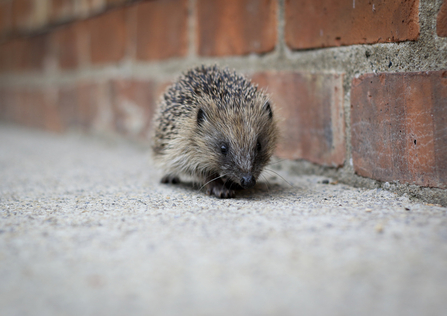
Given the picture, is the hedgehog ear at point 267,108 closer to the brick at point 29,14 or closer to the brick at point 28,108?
Result: the brick at point 28,108

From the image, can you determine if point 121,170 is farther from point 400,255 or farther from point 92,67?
point 400,255

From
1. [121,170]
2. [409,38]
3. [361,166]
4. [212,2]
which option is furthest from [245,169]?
[212,2]

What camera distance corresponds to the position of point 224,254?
144 cm

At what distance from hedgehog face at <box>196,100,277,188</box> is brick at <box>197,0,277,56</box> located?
58 cm

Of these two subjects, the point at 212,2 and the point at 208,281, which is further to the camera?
the point at 212,2

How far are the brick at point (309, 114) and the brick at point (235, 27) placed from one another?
9.0 inches

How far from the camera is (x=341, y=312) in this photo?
1105 millimetres

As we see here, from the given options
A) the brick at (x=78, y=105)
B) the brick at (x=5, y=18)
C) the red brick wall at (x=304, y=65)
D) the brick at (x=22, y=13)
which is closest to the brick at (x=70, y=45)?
the red brick wall at (x=304, y=65)

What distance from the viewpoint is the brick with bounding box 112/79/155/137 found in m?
3.93

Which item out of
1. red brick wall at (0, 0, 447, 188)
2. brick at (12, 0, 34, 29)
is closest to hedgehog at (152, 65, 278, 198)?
red brick wall at (0, 0, 447, 188)

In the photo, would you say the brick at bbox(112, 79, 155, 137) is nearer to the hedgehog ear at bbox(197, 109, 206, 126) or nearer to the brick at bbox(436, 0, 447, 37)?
the hedgehog ear at bbox(197, 109, 206, 126)

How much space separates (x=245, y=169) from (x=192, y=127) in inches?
18.4

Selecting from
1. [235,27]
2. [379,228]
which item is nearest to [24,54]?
[235,27]

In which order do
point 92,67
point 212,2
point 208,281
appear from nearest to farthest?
point 208,281 < point 212,2 < point 92,67
